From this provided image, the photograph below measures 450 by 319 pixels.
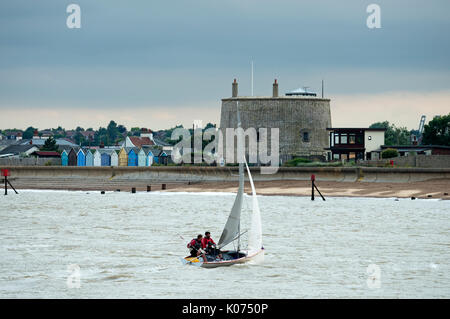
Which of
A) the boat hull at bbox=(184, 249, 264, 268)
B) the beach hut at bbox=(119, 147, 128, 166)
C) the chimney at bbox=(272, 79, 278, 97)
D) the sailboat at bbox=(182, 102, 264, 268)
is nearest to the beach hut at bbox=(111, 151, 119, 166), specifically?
the beach hut at bbox=(119, 147, 128, 166)

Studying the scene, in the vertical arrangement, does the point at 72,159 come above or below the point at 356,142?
below

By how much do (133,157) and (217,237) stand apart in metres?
90.0

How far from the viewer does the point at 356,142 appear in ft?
335

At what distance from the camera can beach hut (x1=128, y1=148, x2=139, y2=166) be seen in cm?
13375

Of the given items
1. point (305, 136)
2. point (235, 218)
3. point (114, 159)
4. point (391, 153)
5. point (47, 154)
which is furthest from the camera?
point (47, 154)

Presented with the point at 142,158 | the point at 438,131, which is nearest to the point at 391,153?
the point at 438,131

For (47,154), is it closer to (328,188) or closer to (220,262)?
(328,188)

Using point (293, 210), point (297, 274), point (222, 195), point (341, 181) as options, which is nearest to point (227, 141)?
point (222, 195)

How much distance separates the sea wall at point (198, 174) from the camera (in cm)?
7631

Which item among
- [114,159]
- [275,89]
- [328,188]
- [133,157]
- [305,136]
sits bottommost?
[328,188]

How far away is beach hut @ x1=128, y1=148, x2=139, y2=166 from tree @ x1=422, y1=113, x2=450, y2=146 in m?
48.1

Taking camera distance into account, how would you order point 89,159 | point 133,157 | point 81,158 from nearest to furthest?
point 81,158, point 89,159, point 133,157

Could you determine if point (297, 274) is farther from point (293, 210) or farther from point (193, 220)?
point (293, 210)
